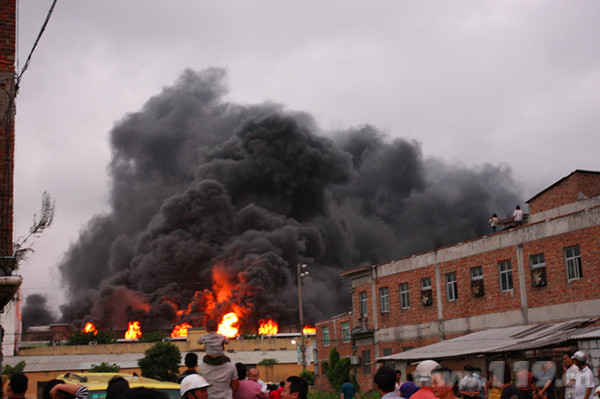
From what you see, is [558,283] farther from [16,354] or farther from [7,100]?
[16,354]

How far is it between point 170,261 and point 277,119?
80.4ft

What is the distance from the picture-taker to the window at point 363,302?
40.9 m

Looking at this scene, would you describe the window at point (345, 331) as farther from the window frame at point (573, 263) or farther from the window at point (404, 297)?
the window frame at point (573, 263)

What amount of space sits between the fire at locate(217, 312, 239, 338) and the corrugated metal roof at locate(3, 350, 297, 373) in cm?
1491

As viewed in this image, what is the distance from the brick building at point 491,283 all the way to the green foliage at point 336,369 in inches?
45.5

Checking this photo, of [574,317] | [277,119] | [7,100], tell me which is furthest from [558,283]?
[277,119]

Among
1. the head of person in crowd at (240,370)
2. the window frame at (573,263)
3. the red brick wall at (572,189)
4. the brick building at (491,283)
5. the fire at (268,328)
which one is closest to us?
the head of person in crowd at (240,370)

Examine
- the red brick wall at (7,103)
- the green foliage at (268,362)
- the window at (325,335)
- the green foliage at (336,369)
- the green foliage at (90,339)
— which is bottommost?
the green foliage at (336,369)

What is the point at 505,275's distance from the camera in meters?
30.7

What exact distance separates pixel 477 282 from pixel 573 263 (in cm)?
551

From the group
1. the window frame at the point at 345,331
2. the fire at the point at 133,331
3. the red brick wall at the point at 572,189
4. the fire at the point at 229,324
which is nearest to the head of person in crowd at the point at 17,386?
the red brick wall at the point at 572,189

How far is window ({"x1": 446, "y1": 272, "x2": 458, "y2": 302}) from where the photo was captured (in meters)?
33.6

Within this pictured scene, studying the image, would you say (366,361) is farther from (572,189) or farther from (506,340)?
(506,340)

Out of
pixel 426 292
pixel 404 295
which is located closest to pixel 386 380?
pixel 426 292
